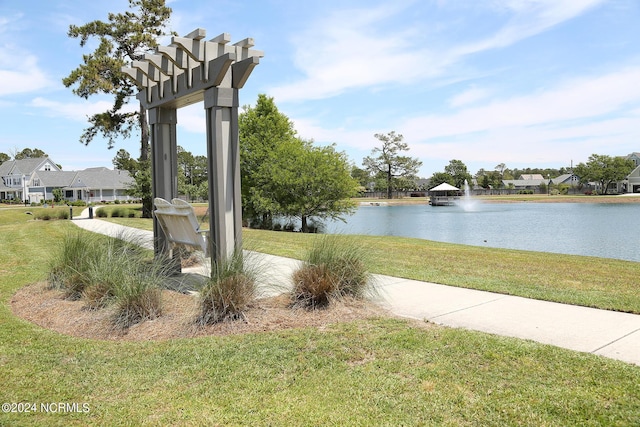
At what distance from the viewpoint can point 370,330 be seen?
14.4 feet

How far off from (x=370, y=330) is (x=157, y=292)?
7.97ft

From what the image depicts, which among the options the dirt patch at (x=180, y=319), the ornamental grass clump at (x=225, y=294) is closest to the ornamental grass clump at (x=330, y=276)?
the dirt patch at (x=180, y=319)

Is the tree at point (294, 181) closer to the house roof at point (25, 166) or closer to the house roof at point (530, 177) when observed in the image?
the house roof at point (25, 166)

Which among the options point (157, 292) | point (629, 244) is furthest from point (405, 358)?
point (629, 244)

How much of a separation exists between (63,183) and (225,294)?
72.8 metres

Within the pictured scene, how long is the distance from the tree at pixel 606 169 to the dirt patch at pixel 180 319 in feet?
283

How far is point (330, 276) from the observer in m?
5.30

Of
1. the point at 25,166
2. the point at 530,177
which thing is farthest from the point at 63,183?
the point at 530,177

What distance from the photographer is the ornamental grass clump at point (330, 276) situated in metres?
5.27

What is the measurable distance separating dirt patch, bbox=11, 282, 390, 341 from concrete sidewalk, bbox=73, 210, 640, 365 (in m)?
0.59

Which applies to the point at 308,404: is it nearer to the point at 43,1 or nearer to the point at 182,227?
the point at 182,227

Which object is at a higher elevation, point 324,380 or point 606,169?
point 606,169

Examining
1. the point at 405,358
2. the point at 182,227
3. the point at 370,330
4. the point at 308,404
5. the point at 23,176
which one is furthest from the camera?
the point at 23,176

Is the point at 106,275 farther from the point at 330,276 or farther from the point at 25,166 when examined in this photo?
the point at 25,166
